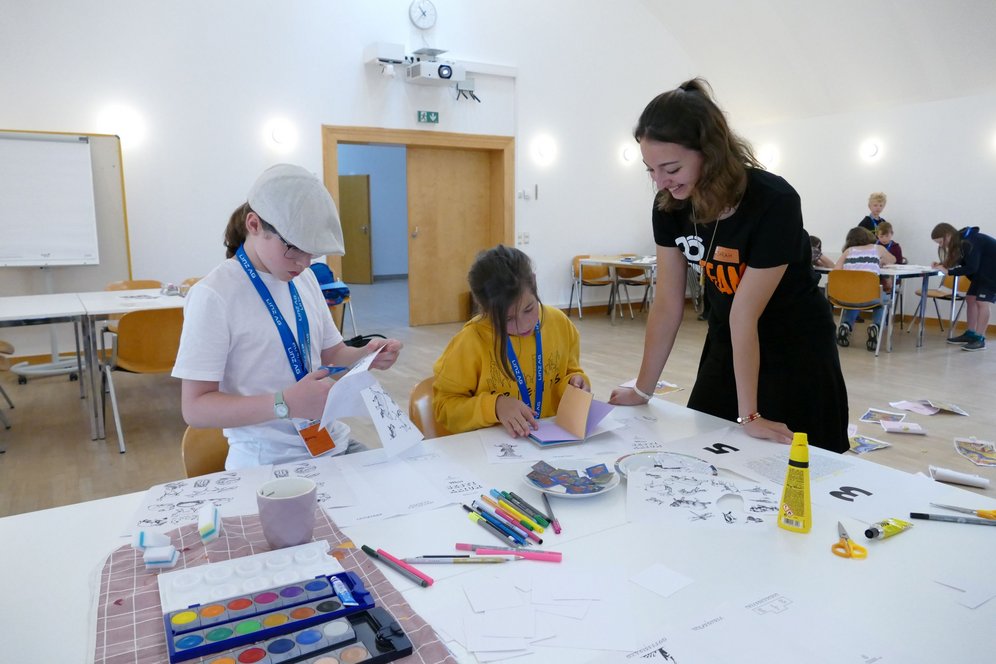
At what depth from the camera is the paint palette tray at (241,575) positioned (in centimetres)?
90

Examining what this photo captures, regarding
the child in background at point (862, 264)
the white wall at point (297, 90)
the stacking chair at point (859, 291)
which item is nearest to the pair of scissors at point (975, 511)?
the stacking chair at point (859, 291)

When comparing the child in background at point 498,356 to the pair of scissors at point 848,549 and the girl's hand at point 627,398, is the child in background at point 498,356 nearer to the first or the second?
the girl's hand at point 627,398

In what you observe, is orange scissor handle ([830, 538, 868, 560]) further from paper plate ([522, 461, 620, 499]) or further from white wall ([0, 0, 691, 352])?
white wall ([0, 0, 691, 352])

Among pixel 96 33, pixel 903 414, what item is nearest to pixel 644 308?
pixel 903 414

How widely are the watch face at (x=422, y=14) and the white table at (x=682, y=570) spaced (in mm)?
6992

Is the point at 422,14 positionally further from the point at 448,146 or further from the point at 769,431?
the point at 769,431

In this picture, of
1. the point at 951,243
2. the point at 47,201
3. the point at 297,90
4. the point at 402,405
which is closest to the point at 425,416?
the point at 402,405

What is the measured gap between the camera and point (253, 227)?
5.04 ft

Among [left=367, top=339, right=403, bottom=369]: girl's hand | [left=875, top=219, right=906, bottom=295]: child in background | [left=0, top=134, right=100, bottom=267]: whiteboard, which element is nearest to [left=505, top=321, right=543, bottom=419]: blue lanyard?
[left=367, top=339, right=403, bottom=369]: girl's hand

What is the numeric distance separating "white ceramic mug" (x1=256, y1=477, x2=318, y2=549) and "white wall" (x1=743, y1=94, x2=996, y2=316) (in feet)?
28.3

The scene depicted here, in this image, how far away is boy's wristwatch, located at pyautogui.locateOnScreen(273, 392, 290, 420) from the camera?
1441 millimetres

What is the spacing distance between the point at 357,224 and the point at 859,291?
826 centimetres

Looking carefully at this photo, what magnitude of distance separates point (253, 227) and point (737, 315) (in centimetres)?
120

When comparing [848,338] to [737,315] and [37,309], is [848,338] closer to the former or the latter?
[737,315]
